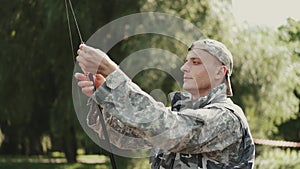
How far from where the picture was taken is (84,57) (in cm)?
228

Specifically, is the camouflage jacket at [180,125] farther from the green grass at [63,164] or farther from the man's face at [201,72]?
the green grass at [63,164]

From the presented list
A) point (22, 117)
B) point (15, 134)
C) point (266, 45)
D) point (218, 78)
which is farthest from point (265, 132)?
point (218, 78)

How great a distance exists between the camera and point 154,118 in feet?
7.43

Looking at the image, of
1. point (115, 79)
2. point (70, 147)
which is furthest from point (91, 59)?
point (70, 147)

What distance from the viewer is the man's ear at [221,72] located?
2.59 metres

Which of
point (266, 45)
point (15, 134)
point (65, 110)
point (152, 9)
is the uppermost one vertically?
point (152, 9)

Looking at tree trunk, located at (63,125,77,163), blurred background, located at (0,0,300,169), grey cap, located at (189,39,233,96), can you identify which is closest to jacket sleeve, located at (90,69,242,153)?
grey cap, located at (189,39,233,96)

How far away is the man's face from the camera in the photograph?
257 centimetres

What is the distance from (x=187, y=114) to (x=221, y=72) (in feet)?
1.00

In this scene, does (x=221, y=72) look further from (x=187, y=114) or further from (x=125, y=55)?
(x=125, y=55)

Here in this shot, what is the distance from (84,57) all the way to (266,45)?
1156cm

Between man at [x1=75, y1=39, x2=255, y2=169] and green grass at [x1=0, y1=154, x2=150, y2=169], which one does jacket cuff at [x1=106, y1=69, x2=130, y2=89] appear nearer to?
man at [x1=75, y1=39, x2=255, y2=169]

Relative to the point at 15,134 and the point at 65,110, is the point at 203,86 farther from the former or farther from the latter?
the point at 15,134

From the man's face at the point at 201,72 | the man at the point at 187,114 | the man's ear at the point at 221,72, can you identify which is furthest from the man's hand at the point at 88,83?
the man's ear at the point at 221,72
